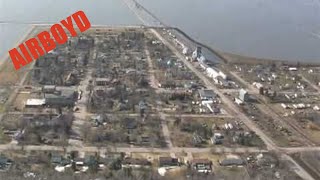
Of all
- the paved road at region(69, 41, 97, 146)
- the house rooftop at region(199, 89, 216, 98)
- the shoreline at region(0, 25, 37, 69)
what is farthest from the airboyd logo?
the house rooftop at region(199, 89, 216, 98)

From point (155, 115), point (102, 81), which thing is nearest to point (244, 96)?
point (155, 115)

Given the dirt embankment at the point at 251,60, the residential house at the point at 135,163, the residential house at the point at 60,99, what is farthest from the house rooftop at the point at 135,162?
the dirt embankment at the point at 251,60

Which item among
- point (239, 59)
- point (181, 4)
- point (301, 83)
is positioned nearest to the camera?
point (301, 83)

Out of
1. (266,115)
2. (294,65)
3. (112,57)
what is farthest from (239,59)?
(266,115)

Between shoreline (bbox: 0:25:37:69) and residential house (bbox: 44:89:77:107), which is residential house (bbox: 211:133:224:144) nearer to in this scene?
residential house (bbox: 44:89:77:107)

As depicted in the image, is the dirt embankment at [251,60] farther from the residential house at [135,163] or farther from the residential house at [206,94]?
the residential house at [135,163]

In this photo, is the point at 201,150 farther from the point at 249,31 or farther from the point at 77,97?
the point at 249,31
